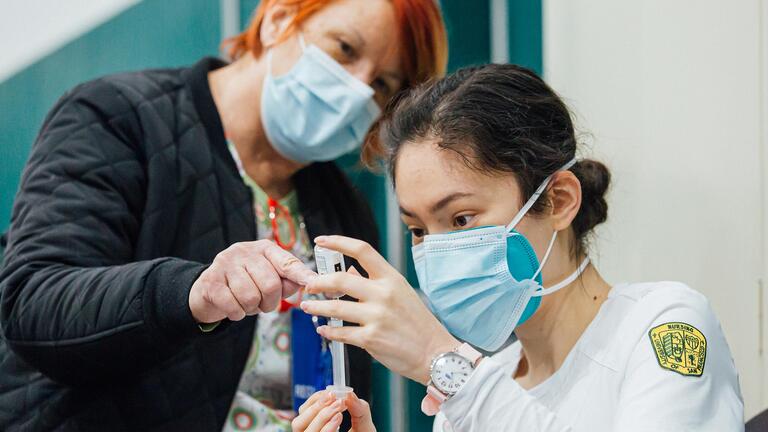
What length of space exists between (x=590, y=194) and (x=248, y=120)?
0.73 meters

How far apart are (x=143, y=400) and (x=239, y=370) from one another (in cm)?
19

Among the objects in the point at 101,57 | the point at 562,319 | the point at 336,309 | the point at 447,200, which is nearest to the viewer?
the point at 336,309

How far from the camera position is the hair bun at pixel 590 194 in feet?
4.81

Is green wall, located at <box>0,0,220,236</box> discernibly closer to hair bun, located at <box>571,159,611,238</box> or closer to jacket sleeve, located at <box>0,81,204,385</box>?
jacket sleeve, located at <box>0,81,204,385</box>

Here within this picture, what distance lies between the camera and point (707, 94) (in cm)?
164

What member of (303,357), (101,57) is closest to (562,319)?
(303,357)

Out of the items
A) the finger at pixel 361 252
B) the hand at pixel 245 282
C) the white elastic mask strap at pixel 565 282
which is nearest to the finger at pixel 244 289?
the hand at pixel 245 282

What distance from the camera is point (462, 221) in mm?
1345

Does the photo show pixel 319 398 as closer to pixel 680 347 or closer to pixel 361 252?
pixel 361 252

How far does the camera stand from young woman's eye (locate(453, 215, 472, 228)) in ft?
4.40

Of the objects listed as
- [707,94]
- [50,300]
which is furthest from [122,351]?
[707,94]

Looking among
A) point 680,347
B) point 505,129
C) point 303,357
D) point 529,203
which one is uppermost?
point 505,129

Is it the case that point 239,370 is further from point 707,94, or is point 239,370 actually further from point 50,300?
point 707,94

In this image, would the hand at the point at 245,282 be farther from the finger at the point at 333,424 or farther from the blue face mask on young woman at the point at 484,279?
the blue face mask on young woman at the point at 484,279
